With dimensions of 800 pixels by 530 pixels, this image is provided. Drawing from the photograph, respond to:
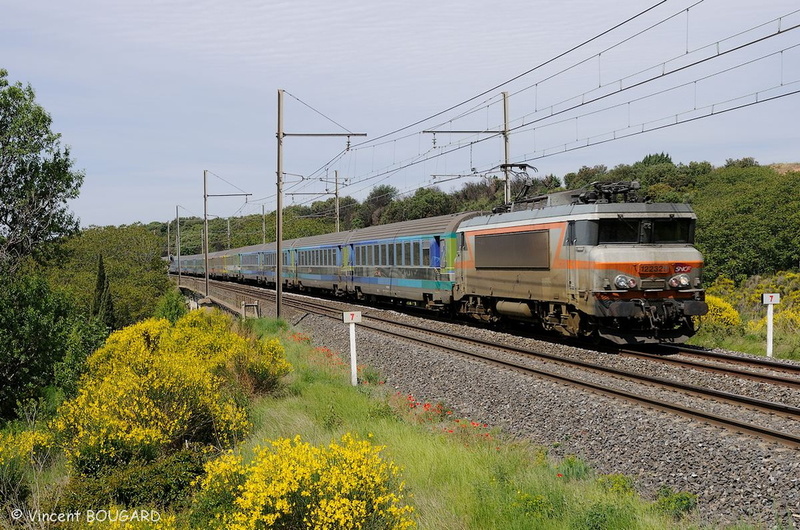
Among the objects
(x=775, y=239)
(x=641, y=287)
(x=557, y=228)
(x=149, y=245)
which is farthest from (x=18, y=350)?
(x=149, y=245)

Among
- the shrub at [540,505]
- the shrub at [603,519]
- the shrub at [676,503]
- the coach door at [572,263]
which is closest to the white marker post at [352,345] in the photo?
the coach door at [572,263]

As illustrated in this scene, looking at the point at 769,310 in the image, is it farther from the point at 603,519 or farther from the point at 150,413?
the point at 150,413

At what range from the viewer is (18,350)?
2322 cm

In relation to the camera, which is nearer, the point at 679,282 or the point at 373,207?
the point at 679,282

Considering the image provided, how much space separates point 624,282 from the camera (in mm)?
13672

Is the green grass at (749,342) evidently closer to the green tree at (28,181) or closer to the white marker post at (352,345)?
the white marker post at (352,345)

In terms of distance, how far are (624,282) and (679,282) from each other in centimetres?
124

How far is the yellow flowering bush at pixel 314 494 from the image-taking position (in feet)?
17.3

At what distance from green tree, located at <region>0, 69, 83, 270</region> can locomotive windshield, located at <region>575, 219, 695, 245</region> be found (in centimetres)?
2939

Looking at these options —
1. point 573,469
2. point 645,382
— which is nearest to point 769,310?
point 645,382

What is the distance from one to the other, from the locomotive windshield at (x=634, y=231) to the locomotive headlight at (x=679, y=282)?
0.86 meters

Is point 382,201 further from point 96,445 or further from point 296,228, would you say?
point 96,445

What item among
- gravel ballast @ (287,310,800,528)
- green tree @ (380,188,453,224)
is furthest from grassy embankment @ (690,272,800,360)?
green tree @ (380,188,453,224)

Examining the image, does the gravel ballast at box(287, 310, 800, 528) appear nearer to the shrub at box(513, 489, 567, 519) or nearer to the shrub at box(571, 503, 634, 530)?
the shrub at box(571, 503, 634, 530)
